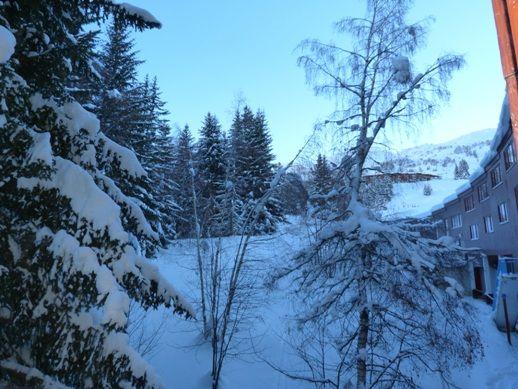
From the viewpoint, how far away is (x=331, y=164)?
11.1 m

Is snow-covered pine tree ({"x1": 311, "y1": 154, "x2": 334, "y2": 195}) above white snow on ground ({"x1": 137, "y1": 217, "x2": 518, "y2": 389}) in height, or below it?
above

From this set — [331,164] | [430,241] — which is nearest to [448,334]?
[430,241]

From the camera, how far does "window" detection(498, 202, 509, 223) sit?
1072 inches

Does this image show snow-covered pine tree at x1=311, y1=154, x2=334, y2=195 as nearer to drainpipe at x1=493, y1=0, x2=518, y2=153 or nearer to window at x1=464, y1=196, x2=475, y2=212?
drainpipe at x1=493, y1=0, x2=518, y2=153

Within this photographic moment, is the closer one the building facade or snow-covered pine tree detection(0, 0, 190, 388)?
snow-covered pine tree detection(0, 0, 190, 388)

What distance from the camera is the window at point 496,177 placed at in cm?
2861

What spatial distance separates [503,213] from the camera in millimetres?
28000

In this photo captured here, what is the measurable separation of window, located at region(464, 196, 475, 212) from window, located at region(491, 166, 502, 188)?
6359mm

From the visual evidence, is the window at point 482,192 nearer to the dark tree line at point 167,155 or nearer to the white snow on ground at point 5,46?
the dark tree line at point 167,155

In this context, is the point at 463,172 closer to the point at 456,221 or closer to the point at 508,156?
the point at 456,221

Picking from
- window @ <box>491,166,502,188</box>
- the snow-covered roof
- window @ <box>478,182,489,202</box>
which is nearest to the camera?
the snow-covered roof

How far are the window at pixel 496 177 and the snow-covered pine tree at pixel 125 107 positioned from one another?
20.9m

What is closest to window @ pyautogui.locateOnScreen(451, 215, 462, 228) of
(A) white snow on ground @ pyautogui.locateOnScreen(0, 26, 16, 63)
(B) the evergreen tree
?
(A) white snow on ground @ pyautogui.locateOnScreen(0, 26, 16, 63)

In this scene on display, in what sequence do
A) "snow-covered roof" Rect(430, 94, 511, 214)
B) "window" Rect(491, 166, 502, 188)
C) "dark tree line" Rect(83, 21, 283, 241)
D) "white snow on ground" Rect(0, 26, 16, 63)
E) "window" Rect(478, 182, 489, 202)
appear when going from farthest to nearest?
1. "window" Rect(478, 182, 489, 202)
2. "window" Rect(491, 166, 502, 188)
3. "snow-covered roof" Rect(430, 94, 511, 214)
4. "dark tree line" Rect(83, 21, 283, 241)
5. "white snow on ground" Rect(0, 26, 16, 63)
